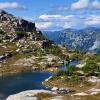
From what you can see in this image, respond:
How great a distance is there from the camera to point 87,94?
157875 mm

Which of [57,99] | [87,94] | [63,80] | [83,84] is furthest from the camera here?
[63,80]

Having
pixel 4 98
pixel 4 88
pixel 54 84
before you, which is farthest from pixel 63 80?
pixel 4 98

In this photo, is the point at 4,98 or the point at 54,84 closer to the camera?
the point at 4,98

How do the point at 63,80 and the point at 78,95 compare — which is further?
the point at 63,80

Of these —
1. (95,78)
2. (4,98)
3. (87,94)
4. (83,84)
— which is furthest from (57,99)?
(95,78)

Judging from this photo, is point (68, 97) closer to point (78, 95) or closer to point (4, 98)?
point (78, 95)

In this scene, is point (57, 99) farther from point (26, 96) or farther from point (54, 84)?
point (54, 84)

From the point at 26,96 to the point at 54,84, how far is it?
42408 mm

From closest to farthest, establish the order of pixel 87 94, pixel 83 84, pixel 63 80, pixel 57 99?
pixel 57 99, pixel 87 94, pixel 83 84, pixel 63 80

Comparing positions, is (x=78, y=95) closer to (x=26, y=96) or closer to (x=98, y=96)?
(x=98, y=96)

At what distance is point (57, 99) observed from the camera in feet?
481

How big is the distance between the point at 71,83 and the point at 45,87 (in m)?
14.8

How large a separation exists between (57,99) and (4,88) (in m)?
57.4

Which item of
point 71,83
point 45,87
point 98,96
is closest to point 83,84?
point 71,83
